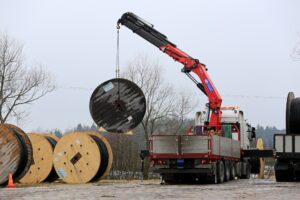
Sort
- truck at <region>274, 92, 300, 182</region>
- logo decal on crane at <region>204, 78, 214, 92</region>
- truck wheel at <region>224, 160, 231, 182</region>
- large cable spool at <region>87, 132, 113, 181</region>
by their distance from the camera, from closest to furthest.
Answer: truck at <region>274, 92, 300, 182</region>
large cable spool at <region>87, 132, 113, 181</region>
truck wheel at <region>224, 160, 231, 182</region>
logo decal on crane at <region>204, 78, 214, 92</region>

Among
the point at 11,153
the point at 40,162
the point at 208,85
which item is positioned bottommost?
the point at 40,162

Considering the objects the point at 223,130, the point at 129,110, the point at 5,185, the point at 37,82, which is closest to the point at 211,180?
the point at 129,110

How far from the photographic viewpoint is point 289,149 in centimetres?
2131

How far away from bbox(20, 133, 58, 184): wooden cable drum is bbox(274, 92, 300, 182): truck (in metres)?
8.84

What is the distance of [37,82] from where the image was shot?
44.8 meters

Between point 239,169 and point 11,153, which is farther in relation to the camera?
point 239,169

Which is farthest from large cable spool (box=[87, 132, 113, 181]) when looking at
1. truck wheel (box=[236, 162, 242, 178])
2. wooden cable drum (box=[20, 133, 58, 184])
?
truck wheel (box=[236, 162, 242, 178])

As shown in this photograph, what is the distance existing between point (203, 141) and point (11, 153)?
6.52 meters

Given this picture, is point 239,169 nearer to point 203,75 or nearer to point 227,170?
point 227,170

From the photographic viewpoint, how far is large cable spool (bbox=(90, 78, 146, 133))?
20094mm

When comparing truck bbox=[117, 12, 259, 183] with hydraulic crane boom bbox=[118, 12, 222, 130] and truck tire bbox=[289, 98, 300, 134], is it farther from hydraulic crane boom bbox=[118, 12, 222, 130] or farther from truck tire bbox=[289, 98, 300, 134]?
truck tire bbox=[289, 98, 300, 134]

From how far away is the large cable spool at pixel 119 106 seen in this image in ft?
65.9

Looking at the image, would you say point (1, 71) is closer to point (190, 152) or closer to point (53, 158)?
point (53, 158)

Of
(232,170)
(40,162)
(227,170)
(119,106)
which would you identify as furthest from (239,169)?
(40,162)
